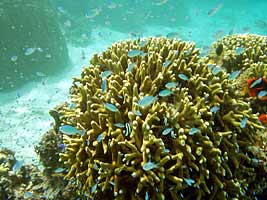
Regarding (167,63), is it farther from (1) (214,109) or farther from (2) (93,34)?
(2) (93,34)

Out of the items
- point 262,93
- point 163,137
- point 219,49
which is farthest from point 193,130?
point 219,49

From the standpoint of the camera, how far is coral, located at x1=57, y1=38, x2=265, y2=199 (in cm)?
323

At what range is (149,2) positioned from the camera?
33.0 m

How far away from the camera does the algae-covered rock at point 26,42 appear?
14594 mm

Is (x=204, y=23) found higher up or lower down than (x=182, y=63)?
higher up

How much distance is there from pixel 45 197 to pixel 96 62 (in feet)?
8.39

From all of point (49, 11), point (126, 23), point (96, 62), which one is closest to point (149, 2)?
point (126, 23)

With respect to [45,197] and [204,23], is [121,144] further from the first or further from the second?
[204,23]

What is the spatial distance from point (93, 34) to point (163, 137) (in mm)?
22920

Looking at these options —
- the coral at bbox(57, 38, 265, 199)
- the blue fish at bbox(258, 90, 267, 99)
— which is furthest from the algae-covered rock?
the blue fish at bbox(258, 90, 267, 99)

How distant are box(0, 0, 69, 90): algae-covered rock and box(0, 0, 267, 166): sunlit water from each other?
0.64m

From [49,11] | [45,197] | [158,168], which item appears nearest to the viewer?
[158,168]

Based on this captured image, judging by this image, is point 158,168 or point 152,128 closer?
point 158,168

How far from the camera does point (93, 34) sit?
988 inches
